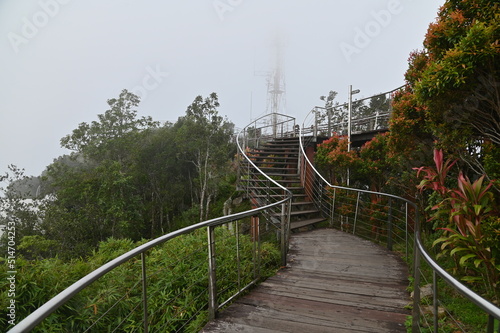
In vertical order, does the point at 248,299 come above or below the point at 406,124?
below

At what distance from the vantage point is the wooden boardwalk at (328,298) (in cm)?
201

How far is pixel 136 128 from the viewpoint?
823 inches

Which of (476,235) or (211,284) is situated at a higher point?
(476,235)

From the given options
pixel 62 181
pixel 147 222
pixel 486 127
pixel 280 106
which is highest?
pixel 280 106

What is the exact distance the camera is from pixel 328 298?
8.08ft

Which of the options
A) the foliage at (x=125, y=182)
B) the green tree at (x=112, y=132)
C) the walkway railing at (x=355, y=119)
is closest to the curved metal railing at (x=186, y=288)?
the walkway railing at (x=355, y=119)

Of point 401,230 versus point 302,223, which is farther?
point 302,223

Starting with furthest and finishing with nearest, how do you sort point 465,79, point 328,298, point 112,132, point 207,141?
point 112,132
point 207,141
point 465,79
point 328,298

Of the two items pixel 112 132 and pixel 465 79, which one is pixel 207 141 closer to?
pixel 112 132

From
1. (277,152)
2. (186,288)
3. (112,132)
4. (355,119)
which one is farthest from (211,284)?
(112,132)

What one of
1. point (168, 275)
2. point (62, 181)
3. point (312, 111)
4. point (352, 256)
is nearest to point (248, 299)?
point (168, 275)

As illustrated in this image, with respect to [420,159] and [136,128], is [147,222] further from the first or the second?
[420,159]

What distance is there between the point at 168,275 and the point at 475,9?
4175mm

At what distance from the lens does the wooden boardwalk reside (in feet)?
6.59
